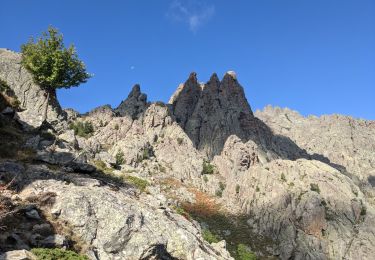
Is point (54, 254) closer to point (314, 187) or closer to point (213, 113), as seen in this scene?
point (314, 187)

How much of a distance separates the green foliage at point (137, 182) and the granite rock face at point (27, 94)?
12028mm

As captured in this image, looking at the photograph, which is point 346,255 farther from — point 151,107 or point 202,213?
point 151,107

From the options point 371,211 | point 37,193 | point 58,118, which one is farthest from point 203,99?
point 37,193

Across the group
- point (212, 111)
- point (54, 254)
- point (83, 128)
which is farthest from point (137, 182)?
point (212, 111)

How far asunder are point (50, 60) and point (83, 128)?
4284 inches

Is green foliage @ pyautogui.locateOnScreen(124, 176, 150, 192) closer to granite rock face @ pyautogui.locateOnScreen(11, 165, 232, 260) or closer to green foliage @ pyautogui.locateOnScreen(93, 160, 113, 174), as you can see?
green foliage @ pyautogui.locateOnScreen(93, 160, 113, 174)

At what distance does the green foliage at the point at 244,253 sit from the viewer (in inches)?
3153

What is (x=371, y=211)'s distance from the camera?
9812 cm

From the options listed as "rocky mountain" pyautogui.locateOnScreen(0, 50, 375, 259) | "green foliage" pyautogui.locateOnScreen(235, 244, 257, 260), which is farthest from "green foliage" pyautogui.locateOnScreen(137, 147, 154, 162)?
"green foliage" pyautogui.locateOnScreen(235, 244, 257, 260)

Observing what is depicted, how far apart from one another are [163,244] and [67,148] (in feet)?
65.4

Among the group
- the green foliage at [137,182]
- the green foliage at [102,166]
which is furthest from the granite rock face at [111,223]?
the green foliage at [102,166]

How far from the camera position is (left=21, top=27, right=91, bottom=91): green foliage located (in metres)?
45.8

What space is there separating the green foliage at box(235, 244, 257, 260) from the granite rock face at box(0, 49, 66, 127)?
44974 mm

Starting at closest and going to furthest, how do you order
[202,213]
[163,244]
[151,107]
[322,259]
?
[163,244]
[322,259]
[202,213]
[151,107]
